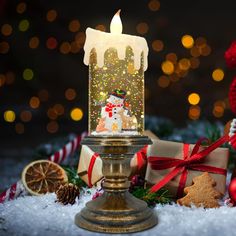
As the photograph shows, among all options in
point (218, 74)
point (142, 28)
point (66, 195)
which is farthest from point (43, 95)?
point (66, 195)

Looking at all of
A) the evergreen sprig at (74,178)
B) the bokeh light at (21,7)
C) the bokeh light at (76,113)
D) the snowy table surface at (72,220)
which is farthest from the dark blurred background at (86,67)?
the snowy table surface at (72,220)

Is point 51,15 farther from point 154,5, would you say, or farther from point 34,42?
point 154,5

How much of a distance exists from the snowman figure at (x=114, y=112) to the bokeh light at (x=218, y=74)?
213 cm

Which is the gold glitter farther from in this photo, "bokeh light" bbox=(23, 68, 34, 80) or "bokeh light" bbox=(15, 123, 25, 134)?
"bokeh light" bbox=(15, 123, 25, 134)

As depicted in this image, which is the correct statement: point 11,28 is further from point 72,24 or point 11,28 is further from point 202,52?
point 202,52

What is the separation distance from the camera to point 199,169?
4.68 feet

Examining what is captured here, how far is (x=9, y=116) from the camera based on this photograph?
3.10 meters

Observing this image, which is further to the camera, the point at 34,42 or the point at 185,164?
the point at 34,42

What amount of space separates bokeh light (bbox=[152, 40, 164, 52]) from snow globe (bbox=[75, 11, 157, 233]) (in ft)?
6.43

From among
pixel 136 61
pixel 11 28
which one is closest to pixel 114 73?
pixel 136 61

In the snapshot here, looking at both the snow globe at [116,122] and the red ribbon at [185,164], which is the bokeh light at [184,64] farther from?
the snow globe at [116,122]

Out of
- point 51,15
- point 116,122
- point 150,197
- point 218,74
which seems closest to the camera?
point 116,122

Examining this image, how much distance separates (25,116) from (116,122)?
2218 millimetres

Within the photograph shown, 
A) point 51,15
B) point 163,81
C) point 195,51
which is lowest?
point 163,81
